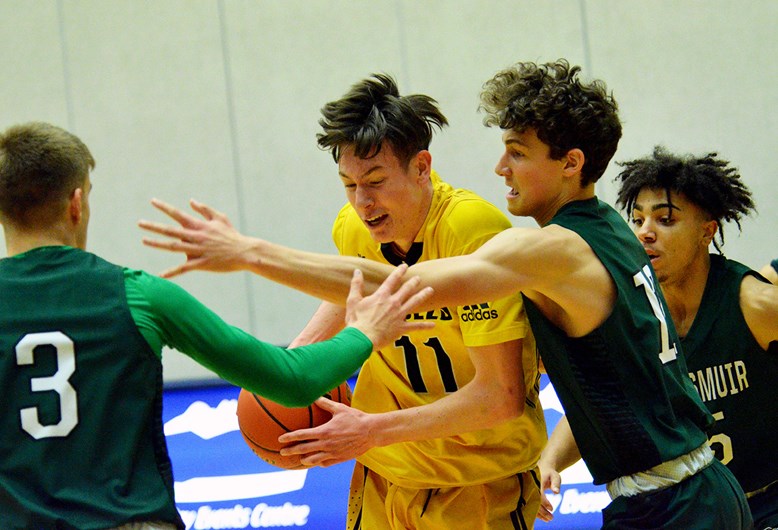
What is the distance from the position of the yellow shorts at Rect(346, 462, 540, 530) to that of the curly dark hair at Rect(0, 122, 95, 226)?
6.34 ft

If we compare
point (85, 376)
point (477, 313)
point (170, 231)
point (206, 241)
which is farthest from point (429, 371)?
point (85, 376)

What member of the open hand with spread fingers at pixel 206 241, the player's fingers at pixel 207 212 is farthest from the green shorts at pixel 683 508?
the player's fingers at pixel 207 212

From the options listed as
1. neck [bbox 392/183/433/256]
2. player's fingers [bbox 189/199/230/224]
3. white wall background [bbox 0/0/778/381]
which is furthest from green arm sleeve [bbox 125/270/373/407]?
white wall background [bbox 0/0/778/381]

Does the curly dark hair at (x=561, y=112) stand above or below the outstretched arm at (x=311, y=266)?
above

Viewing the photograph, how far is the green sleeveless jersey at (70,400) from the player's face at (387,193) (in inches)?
54.5

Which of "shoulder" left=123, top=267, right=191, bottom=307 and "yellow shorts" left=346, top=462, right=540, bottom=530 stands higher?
"shoulder" left=123, top=267, right=191, bottom=307

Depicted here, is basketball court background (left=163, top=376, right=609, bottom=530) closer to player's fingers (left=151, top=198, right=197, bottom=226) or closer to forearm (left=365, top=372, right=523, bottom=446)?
forearm (left=365, top=372, right=523, bottom=446)

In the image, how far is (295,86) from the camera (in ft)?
27.2

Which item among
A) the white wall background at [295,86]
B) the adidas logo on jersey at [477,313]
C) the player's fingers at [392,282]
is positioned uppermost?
the white wall background at [295,86]

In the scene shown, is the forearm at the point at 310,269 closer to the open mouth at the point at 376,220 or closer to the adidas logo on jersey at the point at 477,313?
the adidas logo on jersey at the point at 477,313

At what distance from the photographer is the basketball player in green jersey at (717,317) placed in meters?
4.23

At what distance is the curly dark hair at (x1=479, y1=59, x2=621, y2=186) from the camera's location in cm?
356

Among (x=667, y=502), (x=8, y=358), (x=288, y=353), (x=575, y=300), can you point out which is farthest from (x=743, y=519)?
(x=8, y=358)

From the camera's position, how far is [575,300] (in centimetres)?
329
